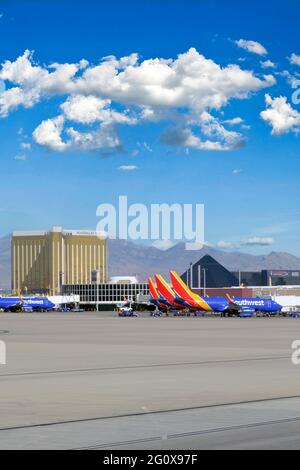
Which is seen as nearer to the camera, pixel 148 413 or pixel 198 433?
pixel 198 433

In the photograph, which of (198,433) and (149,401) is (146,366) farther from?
(198,433)

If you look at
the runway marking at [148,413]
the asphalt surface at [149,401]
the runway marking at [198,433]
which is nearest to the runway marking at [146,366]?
the asphalt surface at [149,401]

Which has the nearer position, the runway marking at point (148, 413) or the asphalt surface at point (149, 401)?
the asphalt surface at point (149, 401)

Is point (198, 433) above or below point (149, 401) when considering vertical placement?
above

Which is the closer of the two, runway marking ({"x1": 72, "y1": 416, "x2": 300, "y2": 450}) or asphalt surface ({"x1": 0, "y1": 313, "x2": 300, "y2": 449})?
runway marking ({"x1": 72, "y1": 416, "x2": 300, "y2": 450})

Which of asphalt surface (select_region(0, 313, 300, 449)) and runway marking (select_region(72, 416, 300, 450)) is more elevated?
runway marking (select_region(72, 416, 300, 450))

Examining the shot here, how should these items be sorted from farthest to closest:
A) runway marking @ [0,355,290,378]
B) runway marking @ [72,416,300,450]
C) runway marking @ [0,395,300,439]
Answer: runway marking @ [0,355,290,378] < runway marking @ [0,395,300,439] < runway marking @ [72,416,300,450]

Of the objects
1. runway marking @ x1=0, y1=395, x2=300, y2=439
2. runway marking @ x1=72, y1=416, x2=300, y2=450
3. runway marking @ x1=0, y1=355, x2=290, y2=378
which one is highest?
runway marking @ x1=72, y1=416, x2=300, y2=450

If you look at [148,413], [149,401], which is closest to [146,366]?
[149,401]

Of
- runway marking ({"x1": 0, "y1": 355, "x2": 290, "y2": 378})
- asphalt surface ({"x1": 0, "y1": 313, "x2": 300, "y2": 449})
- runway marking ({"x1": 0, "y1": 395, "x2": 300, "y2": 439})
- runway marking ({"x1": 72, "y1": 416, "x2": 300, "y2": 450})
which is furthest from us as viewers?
runway marking ({"x1": 0, "y1": 355, "x2": 290, "y2": 378})

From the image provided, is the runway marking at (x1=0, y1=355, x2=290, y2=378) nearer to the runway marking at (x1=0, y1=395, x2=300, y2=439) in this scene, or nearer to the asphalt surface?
the asphalt surface

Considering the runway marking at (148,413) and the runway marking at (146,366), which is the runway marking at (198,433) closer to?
the runway marking at (148,413)

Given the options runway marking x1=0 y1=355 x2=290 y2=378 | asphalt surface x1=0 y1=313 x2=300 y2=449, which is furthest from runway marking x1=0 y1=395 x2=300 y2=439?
runway marking x1=0 y1=355 x2=290 y2=378
